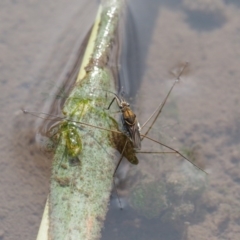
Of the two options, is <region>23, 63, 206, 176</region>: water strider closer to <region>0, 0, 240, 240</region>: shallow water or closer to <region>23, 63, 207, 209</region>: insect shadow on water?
<region>23, 63, 207, 209</region>: insect shadow on water

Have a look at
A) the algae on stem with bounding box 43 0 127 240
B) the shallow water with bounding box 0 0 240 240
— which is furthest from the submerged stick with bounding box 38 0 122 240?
the shallow water with bounding box 0 0 240 240

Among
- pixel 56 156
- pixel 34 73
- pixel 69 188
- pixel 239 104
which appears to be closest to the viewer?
pixel 69 188

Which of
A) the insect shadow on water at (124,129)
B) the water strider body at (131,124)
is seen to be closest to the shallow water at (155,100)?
the insect shadow on water at (124,129)

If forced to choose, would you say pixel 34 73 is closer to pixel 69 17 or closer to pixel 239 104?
pixel 69 17

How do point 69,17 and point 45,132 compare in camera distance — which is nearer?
point 45,132

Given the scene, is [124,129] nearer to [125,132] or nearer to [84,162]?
[125,132]

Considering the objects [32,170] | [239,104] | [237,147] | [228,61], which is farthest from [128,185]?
[228,61]
